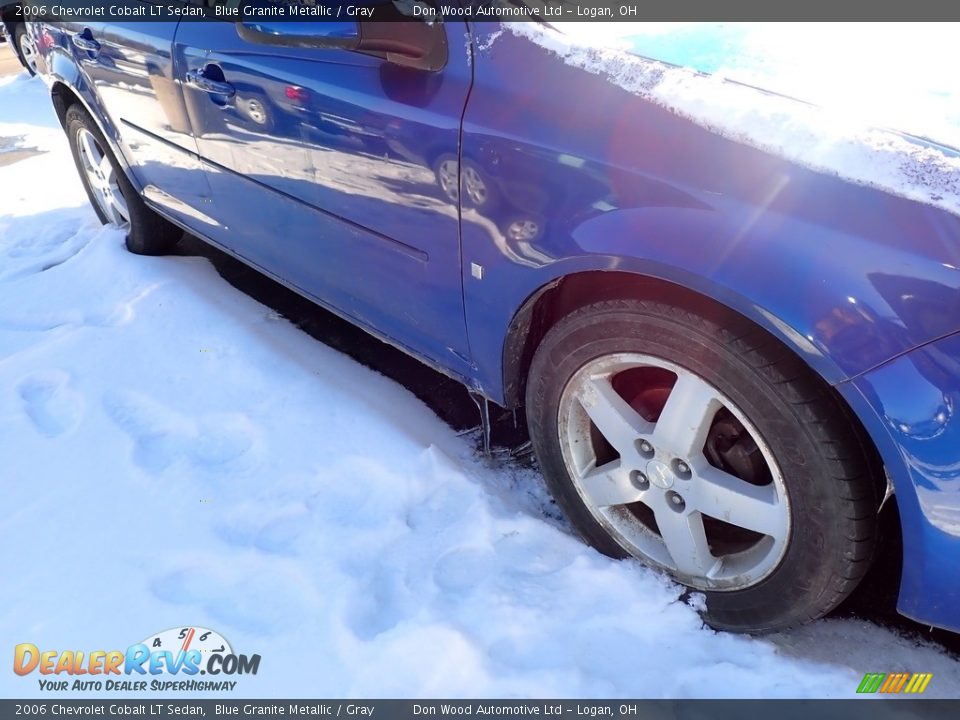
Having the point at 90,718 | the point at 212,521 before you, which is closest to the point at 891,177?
the point at 212,521

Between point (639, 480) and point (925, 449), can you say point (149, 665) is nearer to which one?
point (639, 480)

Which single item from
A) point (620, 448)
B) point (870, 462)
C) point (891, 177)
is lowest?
point (620, 448)

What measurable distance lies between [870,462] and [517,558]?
2.91 feet

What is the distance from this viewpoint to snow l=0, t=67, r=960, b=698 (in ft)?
5.28

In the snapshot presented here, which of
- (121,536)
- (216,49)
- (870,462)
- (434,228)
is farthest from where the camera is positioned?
(216,49)

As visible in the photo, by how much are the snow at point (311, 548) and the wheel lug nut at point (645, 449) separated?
34cm

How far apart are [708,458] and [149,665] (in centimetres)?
139

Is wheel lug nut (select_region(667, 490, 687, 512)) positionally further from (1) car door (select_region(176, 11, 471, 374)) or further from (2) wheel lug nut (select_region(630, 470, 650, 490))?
(1) car door (select_region(176, 11, 471, 374))

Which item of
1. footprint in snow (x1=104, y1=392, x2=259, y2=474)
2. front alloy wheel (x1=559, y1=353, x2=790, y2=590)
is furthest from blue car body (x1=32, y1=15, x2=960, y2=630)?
footprint in snow (x1=104, y1=392, x2=259, y2=474)

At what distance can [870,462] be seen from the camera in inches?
52.9

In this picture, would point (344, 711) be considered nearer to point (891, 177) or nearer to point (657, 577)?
point (657, 577)

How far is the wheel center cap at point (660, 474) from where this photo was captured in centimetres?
162

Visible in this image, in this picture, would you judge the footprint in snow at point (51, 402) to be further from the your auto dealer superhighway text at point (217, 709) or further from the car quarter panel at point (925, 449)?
the car quarter panel at point (925, 449)

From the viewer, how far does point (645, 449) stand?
1641 millimetres
